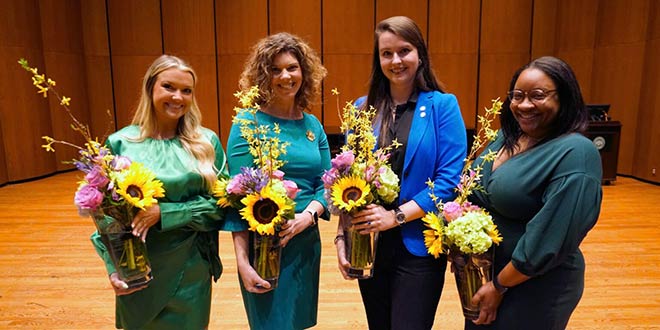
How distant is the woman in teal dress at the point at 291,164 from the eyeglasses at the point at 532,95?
747 mm

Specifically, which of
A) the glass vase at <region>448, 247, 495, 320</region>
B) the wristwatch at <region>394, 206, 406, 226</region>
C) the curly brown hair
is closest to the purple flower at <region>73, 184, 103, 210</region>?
the curly brown hair

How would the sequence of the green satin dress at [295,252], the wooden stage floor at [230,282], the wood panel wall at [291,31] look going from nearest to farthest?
the green satin dress at [295,252] < the wooden stage floor at [230,282] < the wood panel wall at [291,31]

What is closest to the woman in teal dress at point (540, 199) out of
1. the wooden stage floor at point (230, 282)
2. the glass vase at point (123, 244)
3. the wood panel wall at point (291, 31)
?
the glass vase at point (123, 244)

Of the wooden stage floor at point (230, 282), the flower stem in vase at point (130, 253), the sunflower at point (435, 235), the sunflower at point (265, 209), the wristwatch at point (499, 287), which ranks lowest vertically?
the wooden stage floor at point (230, 282)

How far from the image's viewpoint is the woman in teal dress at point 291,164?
1558mm

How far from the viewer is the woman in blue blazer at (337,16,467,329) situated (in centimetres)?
149

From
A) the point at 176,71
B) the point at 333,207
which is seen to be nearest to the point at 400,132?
the point at 333,207

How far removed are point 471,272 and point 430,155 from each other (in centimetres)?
42

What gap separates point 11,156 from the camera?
6.75 m

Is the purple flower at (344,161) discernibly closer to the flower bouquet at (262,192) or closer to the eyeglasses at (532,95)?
the flower bouquet at (262,192)

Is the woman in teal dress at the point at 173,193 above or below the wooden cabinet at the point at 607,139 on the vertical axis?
above

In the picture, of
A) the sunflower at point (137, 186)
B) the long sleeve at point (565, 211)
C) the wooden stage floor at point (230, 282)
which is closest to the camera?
the long sleeve at point (565, 211)

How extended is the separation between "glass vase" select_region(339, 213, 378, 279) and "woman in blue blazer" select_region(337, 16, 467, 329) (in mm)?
40

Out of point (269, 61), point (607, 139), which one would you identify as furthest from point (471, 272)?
point (607, 139)
